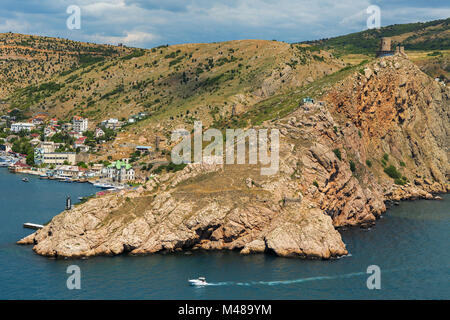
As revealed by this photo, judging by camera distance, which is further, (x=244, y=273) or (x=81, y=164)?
(x=81, y=164)

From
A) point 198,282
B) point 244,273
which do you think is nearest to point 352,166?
point 244,273

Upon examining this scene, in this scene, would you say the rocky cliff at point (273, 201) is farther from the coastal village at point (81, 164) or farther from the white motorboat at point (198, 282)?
the coastal village at point (81, 164)

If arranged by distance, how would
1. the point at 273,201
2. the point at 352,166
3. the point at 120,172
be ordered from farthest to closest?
1. the point at 120,172
2. the point at 352,166
3. the point at 273,201

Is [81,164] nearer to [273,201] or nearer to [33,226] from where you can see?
[33,226]
